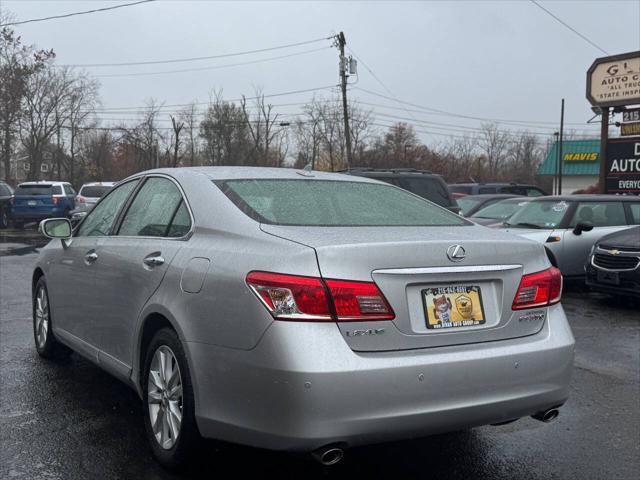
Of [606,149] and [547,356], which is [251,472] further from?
[606,149]

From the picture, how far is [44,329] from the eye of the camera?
575cm

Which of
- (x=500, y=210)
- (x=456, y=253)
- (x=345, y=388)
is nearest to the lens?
(x=345, y=388)

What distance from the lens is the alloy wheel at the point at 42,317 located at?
18.7 feet

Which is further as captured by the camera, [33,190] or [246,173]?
[33,190]

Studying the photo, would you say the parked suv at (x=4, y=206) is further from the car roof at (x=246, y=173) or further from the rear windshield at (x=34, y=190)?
the car roof at (x=246, y=173)

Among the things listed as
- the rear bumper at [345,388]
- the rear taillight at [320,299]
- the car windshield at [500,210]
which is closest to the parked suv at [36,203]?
the car windshield at [500,210]

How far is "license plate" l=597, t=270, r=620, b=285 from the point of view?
29.4ft

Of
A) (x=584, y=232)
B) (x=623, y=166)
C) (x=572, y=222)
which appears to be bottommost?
(x=584, y=232)

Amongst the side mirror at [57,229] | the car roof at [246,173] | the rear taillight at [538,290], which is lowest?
the rear taillight at [538,290]

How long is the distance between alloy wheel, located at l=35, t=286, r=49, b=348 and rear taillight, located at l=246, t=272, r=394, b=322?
3.37 m

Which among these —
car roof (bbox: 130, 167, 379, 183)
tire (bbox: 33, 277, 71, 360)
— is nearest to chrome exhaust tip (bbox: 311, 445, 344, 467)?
car roof (bbox: 130, 167, 379, 183)

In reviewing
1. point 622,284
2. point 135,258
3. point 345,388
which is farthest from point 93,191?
point 345,388

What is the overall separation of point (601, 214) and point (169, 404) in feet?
30.0

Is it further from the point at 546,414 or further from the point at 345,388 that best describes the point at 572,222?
the point at 345,388
